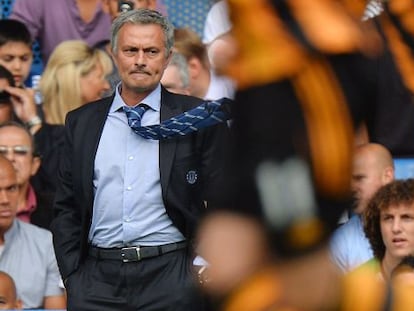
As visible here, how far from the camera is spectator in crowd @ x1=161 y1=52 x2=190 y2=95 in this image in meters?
7.40

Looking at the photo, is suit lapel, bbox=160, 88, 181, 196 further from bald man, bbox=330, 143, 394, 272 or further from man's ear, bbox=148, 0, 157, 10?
man's ear, bbox=148, 0, 157, 10

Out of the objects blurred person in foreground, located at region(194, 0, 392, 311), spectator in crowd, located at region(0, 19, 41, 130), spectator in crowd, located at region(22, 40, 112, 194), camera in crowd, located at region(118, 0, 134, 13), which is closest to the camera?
blurred person in foreground, located at region(194, 0, 392, 311)

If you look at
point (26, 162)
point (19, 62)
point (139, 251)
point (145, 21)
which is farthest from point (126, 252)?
point (19, 62)

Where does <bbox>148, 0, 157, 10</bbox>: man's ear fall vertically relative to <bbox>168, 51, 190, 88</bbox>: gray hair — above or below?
above

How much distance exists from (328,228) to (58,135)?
212 inches

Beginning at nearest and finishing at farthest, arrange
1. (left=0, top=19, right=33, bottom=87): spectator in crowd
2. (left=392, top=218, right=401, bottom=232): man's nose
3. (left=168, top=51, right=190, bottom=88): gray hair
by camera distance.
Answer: (left=392, top=218, right=401, bottom=232): man's nose
(left=168, top=51, right=190, bottom=88): gray hair
(left=0, top=19, right=33, bottom=87): spectator in crowd

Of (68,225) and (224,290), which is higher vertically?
(224,290)

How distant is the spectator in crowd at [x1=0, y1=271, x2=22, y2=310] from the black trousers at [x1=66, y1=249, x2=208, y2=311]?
824 millimetres

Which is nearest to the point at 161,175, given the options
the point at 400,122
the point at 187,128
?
the point at 187,128

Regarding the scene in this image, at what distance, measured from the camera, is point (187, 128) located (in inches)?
226

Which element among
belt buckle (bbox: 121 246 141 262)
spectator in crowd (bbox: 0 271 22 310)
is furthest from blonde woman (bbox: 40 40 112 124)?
belt buckle (bbox: 121 246 141 262)

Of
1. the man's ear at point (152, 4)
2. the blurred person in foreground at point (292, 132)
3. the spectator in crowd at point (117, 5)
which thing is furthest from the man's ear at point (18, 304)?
the blurred person in foreground at point (292, 132)

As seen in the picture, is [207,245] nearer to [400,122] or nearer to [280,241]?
[280,241]

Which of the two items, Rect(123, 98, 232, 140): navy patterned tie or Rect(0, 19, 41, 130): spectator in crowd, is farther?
Rect(0, 19, 41, 130): spectator in crowd
